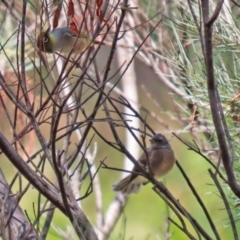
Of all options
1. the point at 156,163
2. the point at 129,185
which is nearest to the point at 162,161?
the point at 156,163

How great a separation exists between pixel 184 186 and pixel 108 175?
2.68 feet

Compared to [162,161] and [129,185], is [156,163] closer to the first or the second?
[162,161]

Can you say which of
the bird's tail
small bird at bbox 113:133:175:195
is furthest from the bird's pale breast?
the bird's tail

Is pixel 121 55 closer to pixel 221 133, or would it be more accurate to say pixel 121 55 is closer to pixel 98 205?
pixel 98 205

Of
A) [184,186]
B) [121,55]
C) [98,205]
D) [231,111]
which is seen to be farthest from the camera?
[184,186]

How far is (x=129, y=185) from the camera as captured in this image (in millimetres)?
2064

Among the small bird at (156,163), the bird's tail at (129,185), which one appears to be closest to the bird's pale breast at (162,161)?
the small bird at (156,163)

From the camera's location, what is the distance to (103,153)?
471 cm

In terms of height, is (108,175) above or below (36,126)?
below

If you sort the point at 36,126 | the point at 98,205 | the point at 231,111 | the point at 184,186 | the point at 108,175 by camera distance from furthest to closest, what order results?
the point at 108,175 < the point at 184,186 < the point at 98,205 < the point at 231,111 < the point at 36,126

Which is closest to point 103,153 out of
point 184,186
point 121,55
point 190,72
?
point 184,186

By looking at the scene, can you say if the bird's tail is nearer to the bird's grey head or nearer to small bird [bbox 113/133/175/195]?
small bird [bbox 113/133/175/195]

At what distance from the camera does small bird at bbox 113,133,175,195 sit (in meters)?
1.88

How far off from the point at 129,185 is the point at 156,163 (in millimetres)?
181
